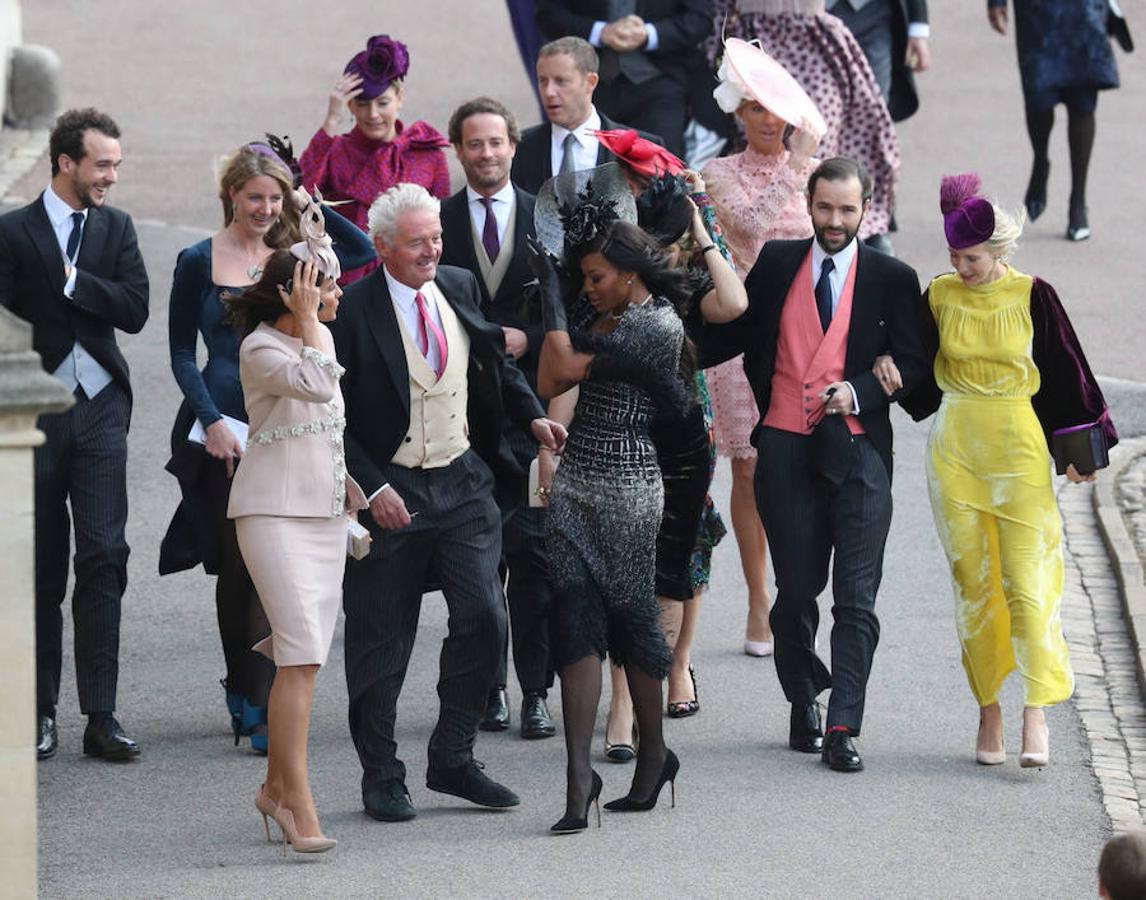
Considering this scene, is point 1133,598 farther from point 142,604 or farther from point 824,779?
point 142,604

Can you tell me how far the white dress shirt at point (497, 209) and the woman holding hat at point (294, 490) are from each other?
4.58ft

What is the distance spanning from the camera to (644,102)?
482 inches

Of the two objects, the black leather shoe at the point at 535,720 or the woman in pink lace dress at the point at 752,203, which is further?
the woman in pink lace dress at the point at 752,203

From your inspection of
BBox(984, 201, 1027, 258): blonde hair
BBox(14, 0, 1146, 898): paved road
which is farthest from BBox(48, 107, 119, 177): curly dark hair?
BBox(984, 201, 1027, 258): blonde hair

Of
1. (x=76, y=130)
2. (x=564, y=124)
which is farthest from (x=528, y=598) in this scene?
(x=76, y=130)

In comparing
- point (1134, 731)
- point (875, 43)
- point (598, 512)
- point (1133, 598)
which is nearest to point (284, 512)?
point (598, 512)

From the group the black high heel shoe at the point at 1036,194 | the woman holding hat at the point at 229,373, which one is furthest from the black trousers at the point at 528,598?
the black high heel shoe at the point at 1036,194

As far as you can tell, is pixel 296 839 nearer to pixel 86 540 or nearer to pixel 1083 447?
pixel 86 540

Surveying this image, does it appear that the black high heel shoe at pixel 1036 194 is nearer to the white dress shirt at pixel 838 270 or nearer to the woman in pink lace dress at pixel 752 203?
the woman in pink lace dress at pixel 752 203

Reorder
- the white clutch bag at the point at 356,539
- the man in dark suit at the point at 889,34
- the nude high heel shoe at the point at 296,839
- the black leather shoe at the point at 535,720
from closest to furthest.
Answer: the nude high heel shoe at the point at 296,839
the white clutch bag at the point at 356,539
the black leather shoe at the point at 535,720
the man in dark suit at the point at 889,34

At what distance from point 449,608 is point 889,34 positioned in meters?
6.70

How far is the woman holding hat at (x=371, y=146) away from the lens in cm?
943

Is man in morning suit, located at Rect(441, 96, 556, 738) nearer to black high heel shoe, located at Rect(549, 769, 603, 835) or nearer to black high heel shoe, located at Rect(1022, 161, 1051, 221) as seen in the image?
black high heel shoe, located at Rect(549, 769, 603, 835)

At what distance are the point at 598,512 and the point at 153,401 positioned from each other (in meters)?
5.72
